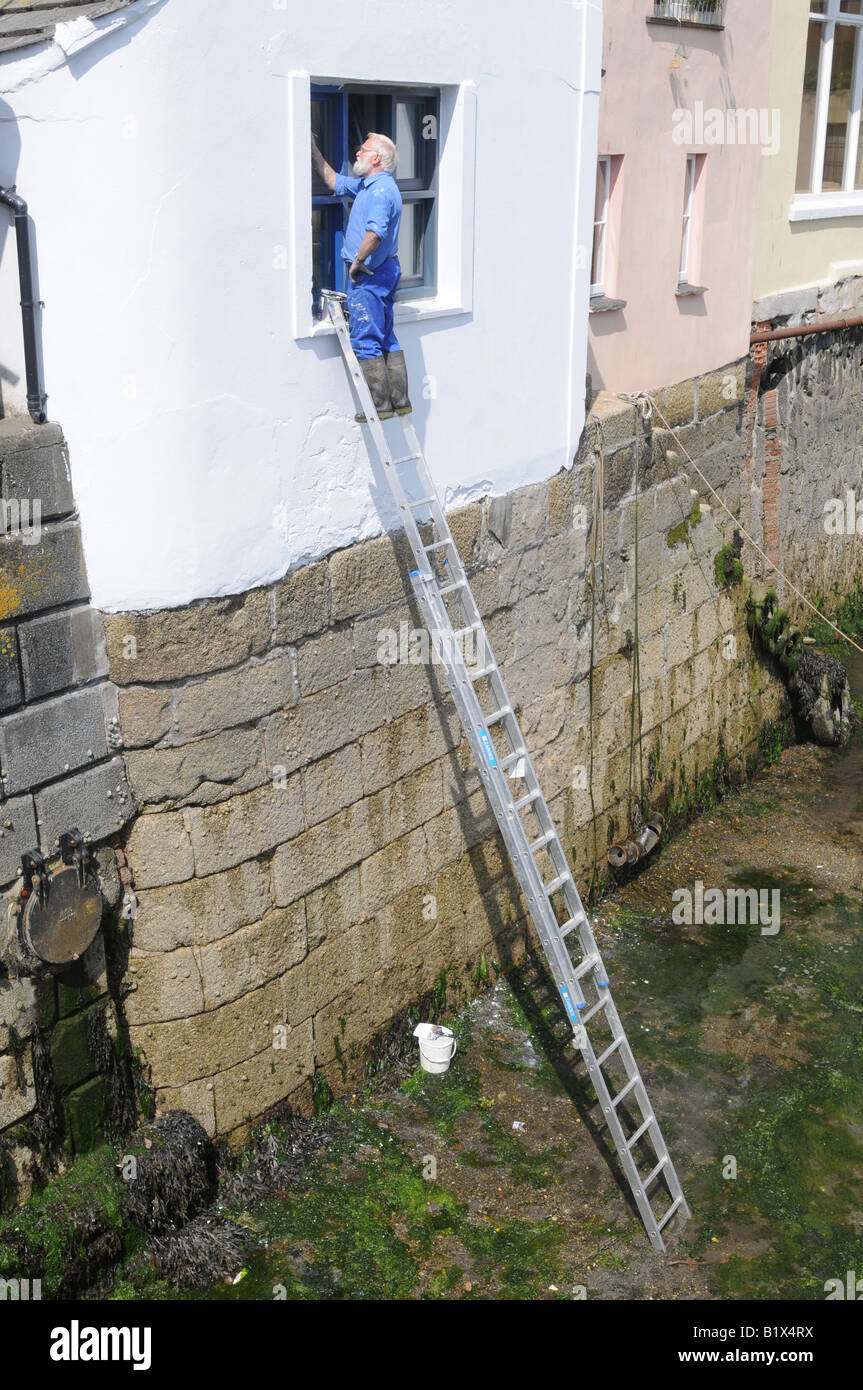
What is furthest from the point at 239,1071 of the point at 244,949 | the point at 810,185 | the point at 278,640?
the point at 810,185

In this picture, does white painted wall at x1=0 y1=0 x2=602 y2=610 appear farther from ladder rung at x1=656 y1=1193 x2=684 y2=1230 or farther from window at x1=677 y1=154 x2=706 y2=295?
ladder rung at x1=656 y1=1193 x2=684 y2=1230

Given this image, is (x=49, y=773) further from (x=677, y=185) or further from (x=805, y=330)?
(x=805, y=330)

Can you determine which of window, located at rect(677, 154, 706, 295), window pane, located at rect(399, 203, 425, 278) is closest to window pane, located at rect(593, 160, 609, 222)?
window, located at rect(677, 154, 706, 295)

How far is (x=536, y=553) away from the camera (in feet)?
26.8

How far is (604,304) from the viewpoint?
907 centimetres

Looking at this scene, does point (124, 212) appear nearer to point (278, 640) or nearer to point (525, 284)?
point (278, 640)

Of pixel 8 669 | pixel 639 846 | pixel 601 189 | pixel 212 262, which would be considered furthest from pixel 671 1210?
pixel 601 189

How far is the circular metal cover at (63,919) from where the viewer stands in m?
5.41

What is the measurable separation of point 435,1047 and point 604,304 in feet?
16.1

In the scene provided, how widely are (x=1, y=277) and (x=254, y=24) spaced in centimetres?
142

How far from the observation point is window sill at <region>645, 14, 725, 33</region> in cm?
911

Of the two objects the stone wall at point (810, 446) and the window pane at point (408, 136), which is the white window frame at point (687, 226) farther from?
the window pane at point (408, 136)

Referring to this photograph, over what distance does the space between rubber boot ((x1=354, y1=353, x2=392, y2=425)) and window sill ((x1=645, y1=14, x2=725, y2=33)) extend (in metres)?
A: 4.38

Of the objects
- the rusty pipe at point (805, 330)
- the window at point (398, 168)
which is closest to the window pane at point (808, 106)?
the rusty pipe at point (805, 330)
